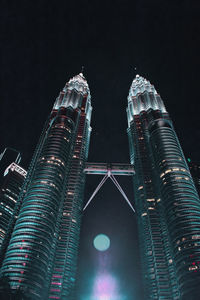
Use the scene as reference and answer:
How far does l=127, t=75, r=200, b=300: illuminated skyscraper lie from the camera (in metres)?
90.7

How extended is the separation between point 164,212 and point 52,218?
5365cm

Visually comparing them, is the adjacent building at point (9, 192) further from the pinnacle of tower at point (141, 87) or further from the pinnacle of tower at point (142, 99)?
the pinnacle of tower at point (141, 87)

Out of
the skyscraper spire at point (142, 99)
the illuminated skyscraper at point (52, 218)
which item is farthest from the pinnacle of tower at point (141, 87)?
the illuminated skyscraper at point (52, 218)

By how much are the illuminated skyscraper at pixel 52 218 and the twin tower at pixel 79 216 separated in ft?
1.11

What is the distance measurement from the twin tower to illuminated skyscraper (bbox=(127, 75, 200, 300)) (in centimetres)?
30

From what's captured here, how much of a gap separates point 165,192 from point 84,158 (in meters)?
63.6

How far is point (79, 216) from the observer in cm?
13100

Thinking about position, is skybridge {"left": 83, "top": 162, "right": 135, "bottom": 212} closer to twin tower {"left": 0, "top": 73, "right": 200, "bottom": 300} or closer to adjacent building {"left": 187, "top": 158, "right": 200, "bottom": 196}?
twin tower {"left": 0, "top": 73, "right": 200, "bottom": 300}

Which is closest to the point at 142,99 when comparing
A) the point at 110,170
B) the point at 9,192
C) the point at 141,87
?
the point at 141,87

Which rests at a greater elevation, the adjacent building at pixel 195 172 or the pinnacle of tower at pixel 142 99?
the pinnacle of tower at pixel 142 99

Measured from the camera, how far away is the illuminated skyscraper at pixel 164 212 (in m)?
90.7

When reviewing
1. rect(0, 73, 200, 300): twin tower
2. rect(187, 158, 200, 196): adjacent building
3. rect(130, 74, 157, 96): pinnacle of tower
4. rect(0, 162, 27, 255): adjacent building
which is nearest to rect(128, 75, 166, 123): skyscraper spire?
rect(130, 74, 157, 96): pinnacle of tower

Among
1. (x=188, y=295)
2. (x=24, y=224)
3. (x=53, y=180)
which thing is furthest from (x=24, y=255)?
(x=188, y=295)

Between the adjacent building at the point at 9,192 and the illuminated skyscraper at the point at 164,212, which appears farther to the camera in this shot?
the adjacent building at the point at 9,192
